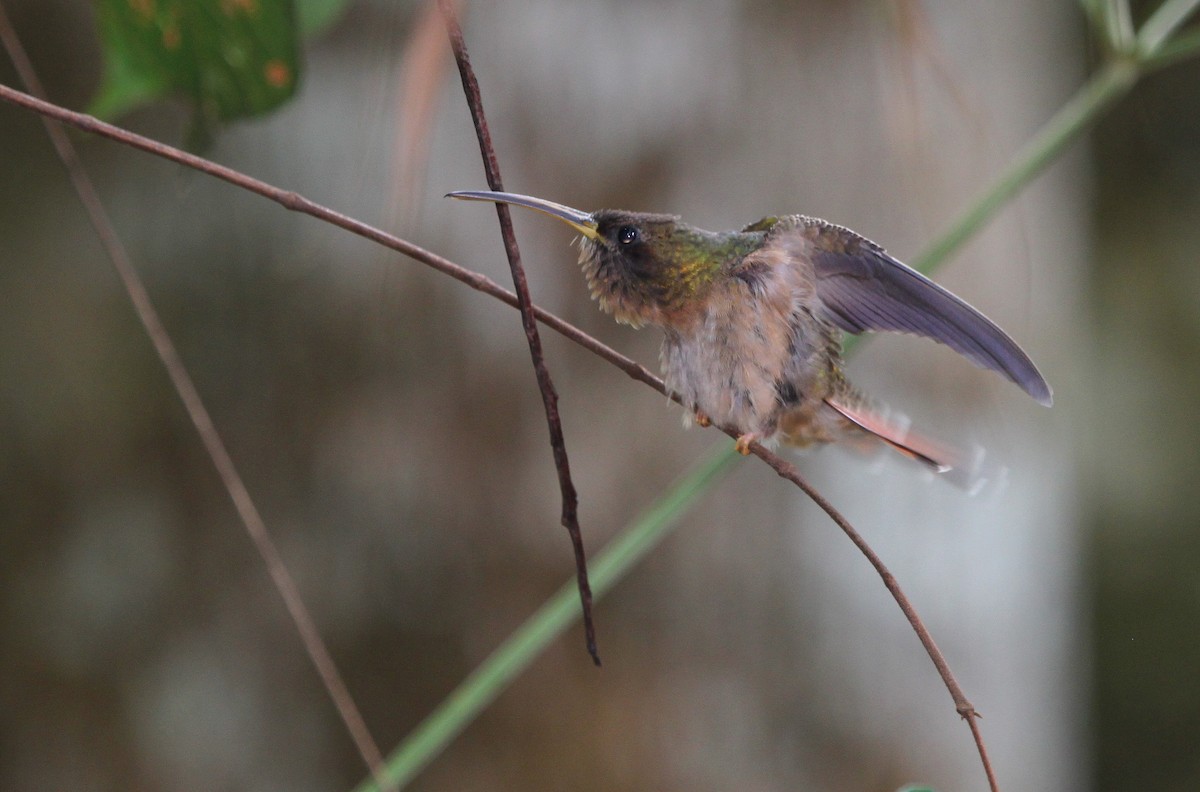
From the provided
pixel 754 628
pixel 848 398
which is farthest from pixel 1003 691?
pixel 848 398

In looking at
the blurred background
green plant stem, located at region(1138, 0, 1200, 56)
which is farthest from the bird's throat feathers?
the blurred background

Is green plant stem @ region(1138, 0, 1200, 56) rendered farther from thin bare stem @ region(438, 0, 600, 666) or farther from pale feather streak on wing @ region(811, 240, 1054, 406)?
thin bare stem @ region(438, 0, 600, 666)

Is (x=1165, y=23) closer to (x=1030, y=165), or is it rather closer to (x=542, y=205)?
(x=1030, y=165)

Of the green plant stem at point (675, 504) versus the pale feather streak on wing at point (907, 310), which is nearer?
the pale feather streak on wing at point (907, 310)

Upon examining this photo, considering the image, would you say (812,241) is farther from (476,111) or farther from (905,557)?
(905,557)

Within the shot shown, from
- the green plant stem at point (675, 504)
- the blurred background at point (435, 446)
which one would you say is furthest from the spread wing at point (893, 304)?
the blurred background at point (435, 446)

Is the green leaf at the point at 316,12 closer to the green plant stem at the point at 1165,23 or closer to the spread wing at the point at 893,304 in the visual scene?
the spread wing at the point at 893,304
